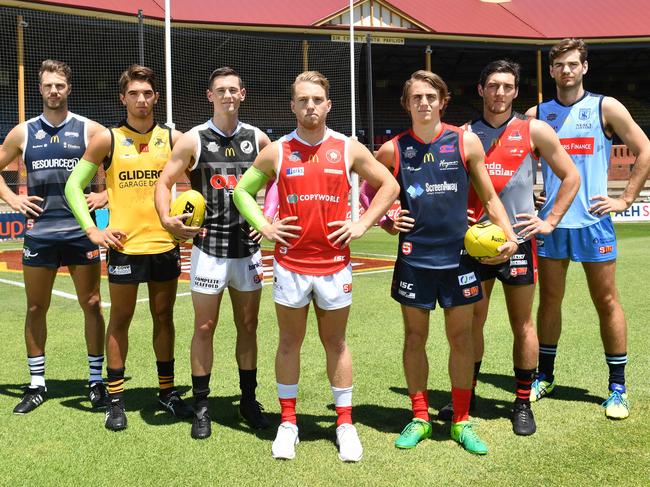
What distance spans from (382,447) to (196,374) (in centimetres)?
133

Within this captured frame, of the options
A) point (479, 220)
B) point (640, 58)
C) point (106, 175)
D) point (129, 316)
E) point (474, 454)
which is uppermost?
point (640, 58)

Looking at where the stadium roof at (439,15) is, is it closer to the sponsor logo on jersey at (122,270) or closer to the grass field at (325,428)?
the grass field at (325,428)

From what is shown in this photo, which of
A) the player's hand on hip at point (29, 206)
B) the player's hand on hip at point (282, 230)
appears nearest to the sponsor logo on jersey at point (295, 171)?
the player's hand on hip at point (282, 230)

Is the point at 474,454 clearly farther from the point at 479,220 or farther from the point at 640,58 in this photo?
the point at 640,58

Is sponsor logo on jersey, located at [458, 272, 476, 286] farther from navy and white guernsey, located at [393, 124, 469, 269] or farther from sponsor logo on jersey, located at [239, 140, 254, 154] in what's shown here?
A: sponsor logo on jersey, located at [239, 140, 254, 154]

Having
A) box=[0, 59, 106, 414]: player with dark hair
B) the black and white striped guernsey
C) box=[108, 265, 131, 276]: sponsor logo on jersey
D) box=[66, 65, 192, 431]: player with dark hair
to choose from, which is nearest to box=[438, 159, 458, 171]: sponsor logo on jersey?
the black and white striped guernsey

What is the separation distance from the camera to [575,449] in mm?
3871

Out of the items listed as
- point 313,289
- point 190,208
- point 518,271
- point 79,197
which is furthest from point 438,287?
point 79,197

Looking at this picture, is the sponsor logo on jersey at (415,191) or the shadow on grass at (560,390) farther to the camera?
the shadow on grass at (560,390)

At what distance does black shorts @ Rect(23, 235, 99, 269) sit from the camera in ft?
16.3

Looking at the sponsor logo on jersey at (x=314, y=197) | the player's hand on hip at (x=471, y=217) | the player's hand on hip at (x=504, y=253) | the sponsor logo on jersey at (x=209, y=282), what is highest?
the sponsor logo on jersey at (x=314, y=197)

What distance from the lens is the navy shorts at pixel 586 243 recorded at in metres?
4.71

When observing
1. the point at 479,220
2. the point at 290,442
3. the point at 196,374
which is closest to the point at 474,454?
the point at 290,442

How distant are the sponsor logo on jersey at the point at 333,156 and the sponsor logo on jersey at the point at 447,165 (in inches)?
24.3
